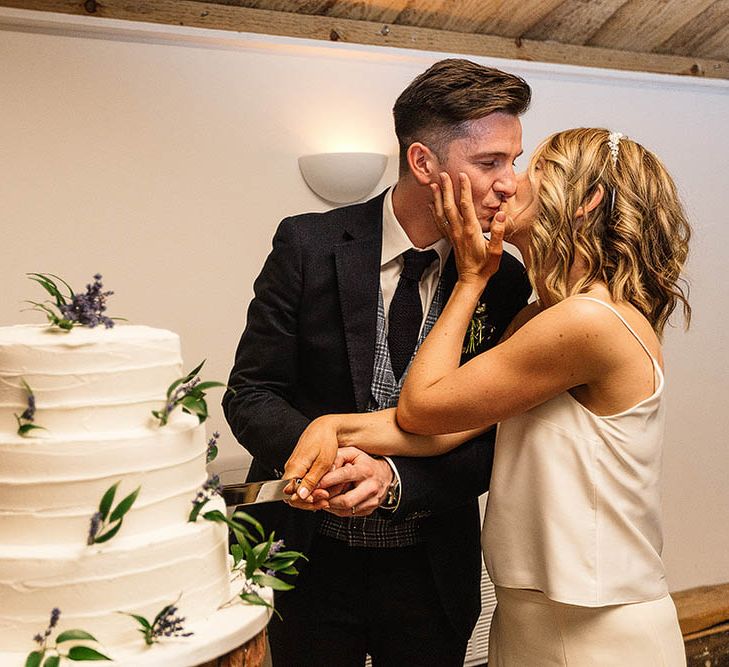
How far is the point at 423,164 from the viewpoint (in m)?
2.05

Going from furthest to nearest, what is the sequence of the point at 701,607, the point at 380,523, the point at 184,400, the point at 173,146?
the point at 701,607
the point at 173,146
the point at 380,523
the point at 184,400

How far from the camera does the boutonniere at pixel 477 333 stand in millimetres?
2041

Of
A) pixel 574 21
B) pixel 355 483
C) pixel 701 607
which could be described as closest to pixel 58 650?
pixel 355 483

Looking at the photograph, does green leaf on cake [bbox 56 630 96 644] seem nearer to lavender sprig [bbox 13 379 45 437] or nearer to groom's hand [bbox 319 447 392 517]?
lavender sprig [bbox 13 379 45 437]

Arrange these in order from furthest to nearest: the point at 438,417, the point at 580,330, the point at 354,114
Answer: the point at 354,114
the point at 438,417
the point at 580,330

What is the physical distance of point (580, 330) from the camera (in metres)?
1.66

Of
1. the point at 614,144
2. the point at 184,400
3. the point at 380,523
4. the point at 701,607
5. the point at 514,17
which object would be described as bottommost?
the point at 701,607

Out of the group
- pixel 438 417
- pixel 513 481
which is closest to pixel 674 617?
pixel 513 481

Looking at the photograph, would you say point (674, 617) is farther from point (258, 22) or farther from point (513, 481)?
point (258, 22)

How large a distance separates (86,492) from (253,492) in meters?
0.46

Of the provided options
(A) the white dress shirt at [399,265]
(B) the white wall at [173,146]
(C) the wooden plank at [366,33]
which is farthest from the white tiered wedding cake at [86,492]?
(C) the wooden plank at [366,33]

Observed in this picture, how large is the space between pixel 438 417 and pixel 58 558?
84 cm

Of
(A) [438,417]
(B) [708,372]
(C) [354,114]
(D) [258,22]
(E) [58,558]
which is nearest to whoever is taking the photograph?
(E) [58,558]

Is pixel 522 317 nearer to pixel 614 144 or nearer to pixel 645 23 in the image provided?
A: pixel 614 144
